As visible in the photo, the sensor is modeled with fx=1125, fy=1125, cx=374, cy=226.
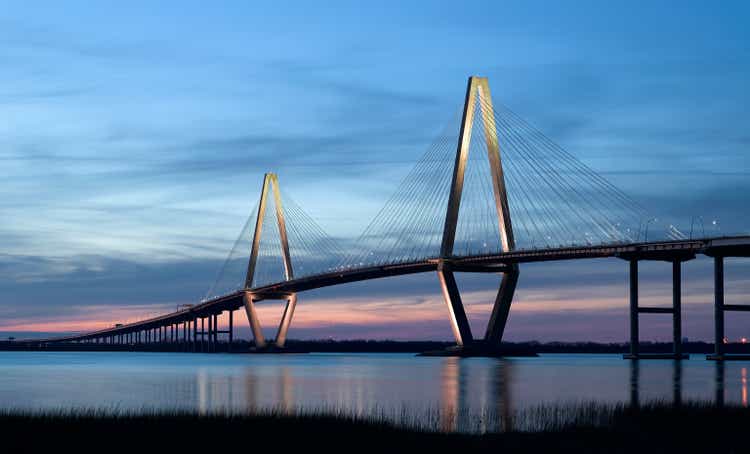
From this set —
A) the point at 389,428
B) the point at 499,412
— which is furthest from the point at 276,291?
the point at 389,428

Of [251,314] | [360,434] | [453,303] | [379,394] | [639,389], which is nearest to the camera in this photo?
[360,434]

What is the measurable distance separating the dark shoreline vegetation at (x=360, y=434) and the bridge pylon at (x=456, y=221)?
187ft

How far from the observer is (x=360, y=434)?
25844 millimetres

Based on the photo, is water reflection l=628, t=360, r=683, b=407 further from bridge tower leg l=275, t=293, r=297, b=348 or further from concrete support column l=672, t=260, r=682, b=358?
bridge tower leg l=275, t=293, r=297, b=348

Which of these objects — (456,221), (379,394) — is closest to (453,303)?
(456,221)

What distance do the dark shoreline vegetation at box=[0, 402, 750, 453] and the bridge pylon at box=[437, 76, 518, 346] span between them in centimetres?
5712

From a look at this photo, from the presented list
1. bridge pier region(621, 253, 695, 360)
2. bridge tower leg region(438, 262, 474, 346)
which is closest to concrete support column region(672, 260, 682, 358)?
bridge pier region(621, 253, 695, 360)

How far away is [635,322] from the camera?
97.4 metres

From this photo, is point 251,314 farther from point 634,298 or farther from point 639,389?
point 639,389

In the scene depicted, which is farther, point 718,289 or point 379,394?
point 718,289

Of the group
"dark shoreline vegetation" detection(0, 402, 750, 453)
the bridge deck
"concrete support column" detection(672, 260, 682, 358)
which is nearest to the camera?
"dark shoreline vegetation" detection(0, 402, 750, 453)

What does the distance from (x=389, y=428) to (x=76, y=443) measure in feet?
24.4

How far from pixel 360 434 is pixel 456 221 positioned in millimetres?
65668

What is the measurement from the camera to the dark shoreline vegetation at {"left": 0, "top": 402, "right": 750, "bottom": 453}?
2422 cm
